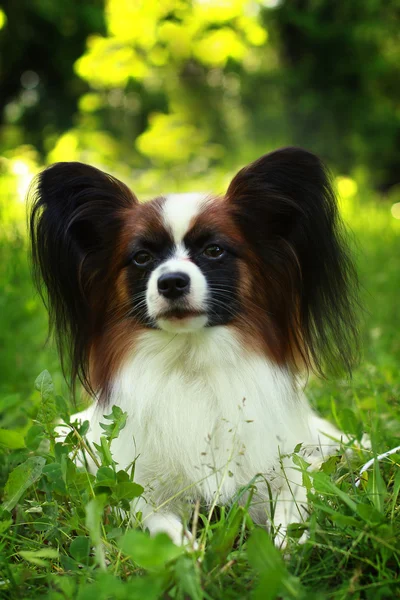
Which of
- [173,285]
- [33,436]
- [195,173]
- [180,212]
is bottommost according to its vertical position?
[33,436]

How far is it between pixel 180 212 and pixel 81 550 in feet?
4.07

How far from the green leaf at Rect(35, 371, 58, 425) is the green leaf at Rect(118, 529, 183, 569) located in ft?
2.84

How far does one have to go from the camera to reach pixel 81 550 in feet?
6.49

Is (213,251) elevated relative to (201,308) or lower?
elevated

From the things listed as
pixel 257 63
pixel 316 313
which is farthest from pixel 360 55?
pixel 316 313

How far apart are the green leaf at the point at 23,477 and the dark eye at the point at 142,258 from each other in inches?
31.3

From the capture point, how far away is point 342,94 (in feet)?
51.0

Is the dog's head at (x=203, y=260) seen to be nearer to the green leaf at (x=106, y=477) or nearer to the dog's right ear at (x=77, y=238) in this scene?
the dog's right ear at (x=77, y=238)

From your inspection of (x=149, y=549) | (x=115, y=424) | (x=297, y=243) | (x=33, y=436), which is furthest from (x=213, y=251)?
(x=149, y=549)

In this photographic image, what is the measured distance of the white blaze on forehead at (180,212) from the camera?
8.19 feet

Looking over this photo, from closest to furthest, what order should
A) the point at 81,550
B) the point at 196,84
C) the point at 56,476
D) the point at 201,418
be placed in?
the point at 81,550, the point at 56,476, the point at 201,418, the point at 196,84

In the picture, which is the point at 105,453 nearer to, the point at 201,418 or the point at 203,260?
the point at 201,418

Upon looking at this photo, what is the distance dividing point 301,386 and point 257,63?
50.3ft

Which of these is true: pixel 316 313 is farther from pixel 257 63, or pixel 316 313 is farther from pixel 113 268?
pixel 257 63
